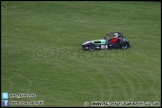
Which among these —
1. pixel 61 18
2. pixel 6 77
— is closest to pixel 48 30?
pixel 61 18

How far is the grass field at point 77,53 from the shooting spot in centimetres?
2831

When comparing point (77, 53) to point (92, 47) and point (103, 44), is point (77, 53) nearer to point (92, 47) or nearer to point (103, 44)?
point (92, 47)

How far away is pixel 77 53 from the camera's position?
34.3m

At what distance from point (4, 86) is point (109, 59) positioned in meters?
8.08

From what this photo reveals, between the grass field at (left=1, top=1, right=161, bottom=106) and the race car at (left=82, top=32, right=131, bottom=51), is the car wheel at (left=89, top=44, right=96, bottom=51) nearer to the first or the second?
the race car at (left=82, top=32, right=131, bottom=51)

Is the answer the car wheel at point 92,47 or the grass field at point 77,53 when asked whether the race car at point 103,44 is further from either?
the grass field at point 77,53

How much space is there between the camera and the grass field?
2831 centimetres

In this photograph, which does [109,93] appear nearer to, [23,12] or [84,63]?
[84,63]

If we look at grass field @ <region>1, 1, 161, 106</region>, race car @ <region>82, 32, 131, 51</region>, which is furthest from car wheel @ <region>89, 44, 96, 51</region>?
grass field @ <region>1, 1, 161, 106</region>

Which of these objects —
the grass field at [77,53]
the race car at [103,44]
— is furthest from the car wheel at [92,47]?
the grass field at [77,53]

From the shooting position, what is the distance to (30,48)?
3559 cm

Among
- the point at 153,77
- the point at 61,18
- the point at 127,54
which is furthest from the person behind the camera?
the point at 61,18

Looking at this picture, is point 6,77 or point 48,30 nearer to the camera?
point 6,77

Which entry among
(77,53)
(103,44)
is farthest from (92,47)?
(77,53)
